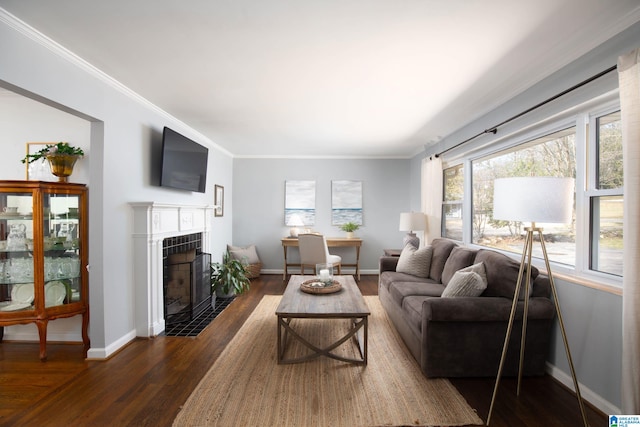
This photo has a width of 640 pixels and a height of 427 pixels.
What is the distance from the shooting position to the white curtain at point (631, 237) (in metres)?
1.63


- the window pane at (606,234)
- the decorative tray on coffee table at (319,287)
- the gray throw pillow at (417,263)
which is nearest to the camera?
the window pane at (606,234)

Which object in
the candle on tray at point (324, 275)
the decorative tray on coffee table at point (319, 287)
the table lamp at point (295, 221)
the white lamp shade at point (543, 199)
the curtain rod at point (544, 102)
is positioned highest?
the curtain rod at point (544, 102)

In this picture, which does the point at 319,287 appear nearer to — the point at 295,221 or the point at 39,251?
the point at 39,251

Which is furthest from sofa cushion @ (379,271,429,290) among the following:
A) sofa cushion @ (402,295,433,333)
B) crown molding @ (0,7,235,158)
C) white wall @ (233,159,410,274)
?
crown molding @ (0,7,235,158)

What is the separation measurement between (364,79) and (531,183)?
153 centimetres

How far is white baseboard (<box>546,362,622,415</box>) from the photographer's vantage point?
188 cm

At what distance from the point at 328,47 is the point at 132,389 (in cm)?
276

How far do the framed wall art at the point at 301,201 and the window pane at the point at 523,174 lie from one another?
3069 millimetres

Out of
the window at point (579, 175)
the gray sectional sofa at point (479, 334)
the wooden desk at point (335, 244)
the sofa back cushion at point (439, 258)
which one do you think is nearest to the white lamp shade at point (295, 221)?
the wooden desk at point (335, 244)

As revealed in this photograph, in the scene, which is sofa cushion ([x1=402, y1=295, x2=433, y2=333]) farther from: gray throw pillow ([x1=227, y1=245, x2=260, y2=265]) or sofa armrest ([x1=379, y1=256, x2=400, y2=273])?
gray throw pillow ([x1=227, y1=245, x2=260, y2=265])

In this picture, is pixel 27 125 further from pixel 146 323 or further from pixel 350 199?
pixel 350 199

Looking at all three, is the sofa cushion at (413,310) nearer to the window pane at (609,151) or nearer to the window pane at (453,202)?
the window pane at (609,151)

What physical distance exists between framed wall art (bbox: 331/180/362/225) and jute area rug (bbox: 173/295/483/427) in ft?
11.1

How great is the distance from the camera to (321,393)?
2.11 metres
